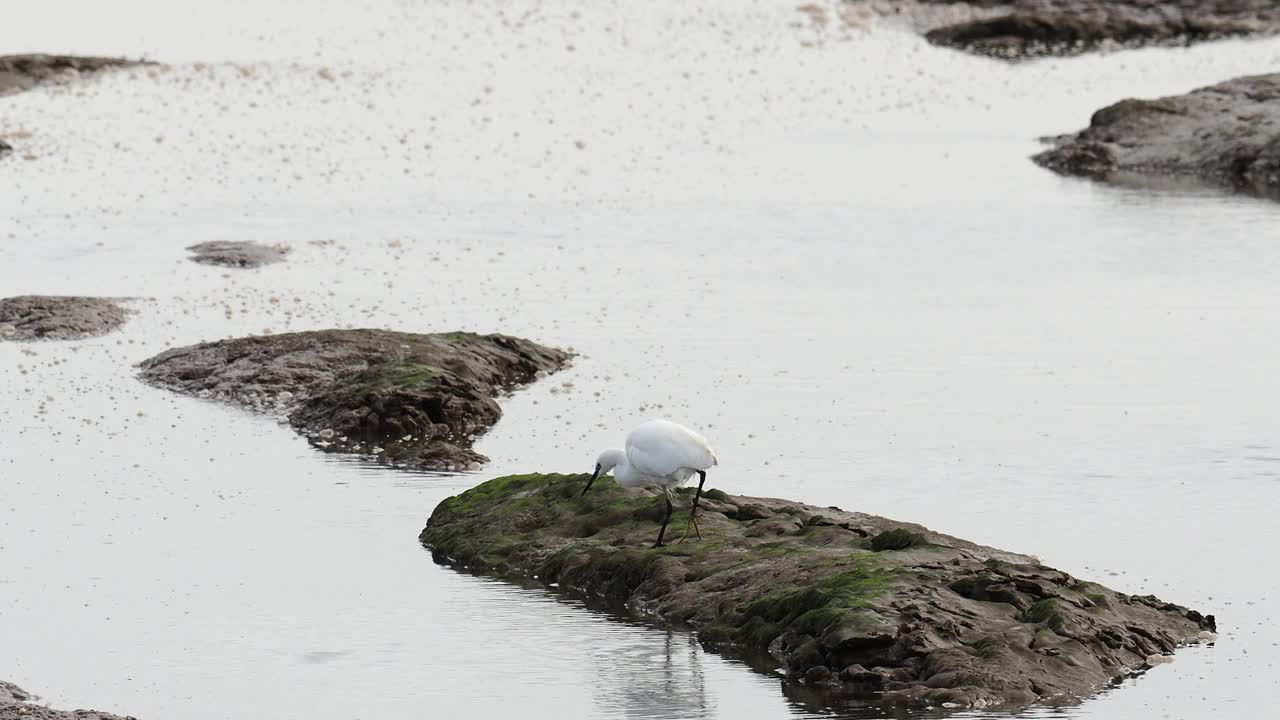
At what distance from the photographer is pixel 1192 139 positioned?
50062 mm

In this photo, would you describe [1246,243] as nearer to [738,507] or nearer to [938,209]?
[938,209]

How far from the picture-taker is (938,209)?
144ft

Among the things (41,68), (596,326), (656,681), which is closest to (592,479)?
(656,681)

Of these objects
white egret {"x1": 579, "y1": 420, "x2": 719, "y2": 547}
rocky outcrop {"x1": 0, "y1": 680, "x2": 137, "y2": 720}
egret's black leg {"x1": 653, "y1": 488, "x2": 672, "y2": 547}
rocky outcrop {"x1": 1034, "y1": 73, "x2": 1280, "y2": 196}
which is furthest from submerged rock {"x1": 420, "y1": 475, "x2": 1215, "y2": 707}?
rocky outcrop {"x1": 1034, "y1": 73, "x2": 1280, "y2": 196}

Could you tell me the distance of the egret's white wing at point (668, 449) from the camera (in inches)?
725

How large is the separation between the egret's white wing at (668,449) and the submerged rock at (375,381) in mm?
6123

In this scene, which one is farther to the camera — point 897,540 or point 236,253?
point 236,253

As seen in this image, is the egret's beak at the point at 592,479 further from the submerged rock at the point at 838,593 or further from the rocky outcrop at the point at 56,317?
the rocky outcrop at the point at 56,317

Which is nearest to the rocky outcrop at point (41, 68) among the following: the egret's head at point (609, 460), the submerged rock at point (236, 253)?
the submerged rock at point (236, 253)

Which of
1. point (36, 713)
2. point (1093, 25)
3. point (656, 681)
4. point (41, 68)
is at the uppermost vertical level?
point (1093, 25)

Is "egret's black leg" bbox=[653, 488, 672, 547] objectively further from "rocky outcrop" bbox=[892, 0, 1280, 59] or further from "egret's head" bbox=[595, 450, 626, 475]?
"rocky outcrop" bbox=[892, 0, 1280, 59]

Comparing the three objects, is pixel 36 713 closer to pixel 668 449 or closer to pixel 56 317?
pixel 668 449

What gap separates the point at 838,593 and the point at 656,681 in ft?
5.61

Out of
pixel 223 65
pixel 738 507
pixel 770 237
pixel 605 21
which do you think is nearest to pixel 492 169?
pixel 770 237
